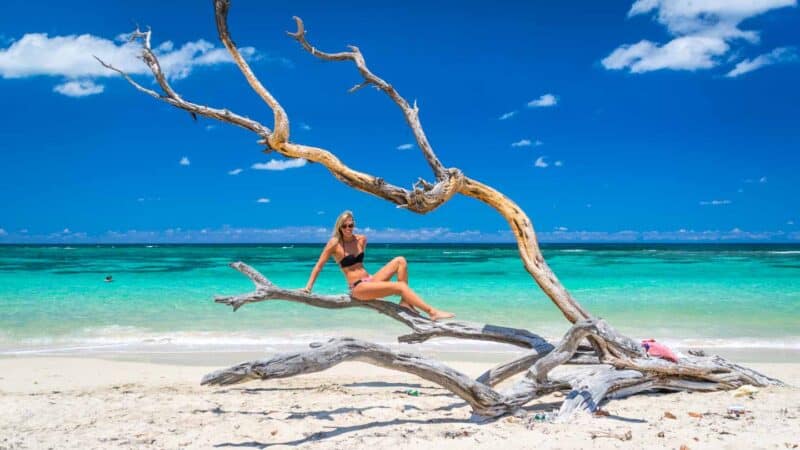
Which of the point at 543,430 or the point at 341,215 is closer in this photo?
the point at 543,430

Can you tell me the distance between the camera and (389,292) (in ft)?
Answer: 17.9

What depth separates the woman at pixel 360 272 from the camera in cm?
549

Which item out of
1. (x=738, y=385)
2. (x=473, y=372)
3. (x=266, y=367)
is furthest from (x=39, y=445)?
(x=738, y=385)

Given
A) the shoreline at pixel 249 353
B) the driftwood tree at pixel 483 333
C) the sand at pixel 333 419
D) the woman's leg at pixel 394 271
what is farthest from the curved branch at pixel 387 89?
the shoreline at pixel 249 353

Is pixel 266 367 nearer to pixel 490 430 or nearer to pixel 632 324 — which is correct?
pixel 490 430

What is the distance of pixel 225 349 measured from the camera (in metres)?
9.13

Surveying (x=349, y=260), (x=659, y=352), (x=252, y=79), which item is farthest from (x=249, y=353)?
(x=659, y=352)

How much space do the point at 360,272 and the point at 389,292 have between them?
Result: 1.50 ft

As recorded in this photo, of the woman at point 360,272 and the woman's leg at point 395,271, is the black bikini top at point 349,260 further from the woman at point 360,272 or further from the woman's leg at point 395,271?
the woman's leg at point 395,271

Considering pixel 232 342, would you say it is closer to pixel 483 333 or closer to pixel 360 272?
pixel 360 272

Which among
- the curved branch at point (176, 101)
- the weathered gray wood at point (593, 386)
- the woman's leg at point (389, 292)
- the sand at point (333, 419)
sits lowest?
the sand at point (333, 419)

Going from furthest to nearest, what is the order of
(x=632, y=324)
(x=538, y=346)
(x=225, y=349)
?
1. (x=632, y=324)
2. (x=225, y=349)
3. (x=538, y=346)

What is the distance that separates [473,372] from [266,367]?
3504 mm

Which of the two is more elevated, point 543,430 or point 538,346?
point 538,346
